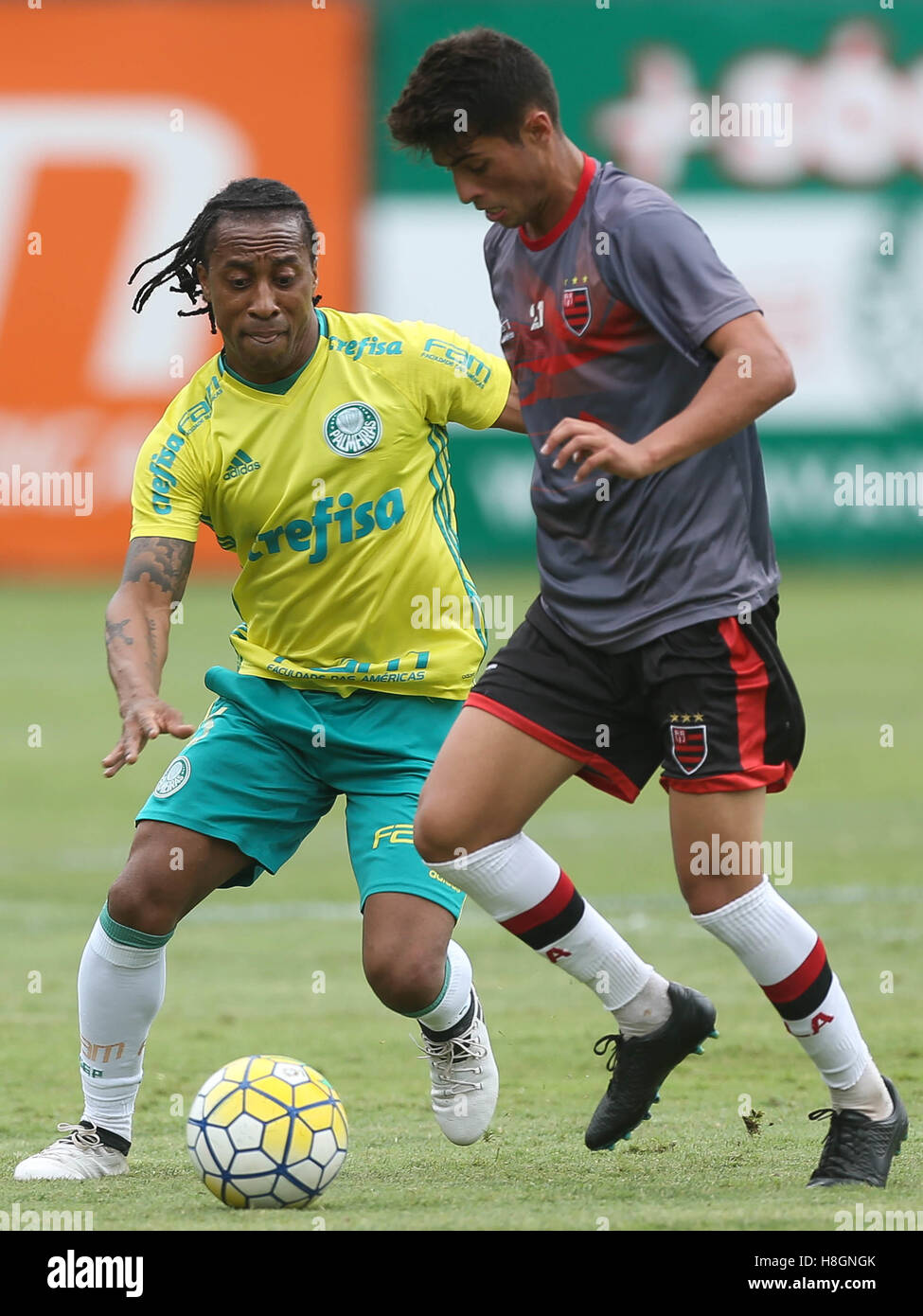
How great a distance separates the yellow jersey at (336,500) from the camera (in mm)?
5148

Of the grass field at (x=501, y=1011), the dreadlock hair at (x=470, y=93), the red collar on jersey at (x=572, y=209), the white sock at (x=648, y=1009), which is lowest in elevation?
the grass field at (x=501, y=1011)

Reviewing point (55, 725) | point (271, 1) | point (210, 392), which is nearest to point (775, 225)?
point (271, 1)

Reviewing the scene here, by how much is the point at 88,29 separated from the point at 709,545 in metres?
17.2

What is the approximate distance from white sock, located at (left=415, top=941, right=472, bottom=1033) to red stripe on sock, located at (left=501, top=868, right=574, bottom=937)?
25 cm

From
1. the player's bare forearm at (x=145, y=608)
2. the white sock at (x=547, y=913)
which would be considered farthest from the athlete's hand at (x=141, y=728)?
the white sock at (x=547, y=913)

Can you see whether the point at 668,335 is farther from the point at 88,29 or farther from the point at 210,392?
the point at 88,29

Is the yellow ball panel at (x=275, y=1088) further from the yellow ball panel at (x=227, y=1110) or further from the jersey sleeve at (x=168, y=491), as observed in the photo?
the jersey sleeve at (x=168, y=491)

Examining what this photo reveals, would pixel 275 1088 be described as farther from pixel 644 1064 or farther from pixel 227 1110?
pixel 644 1064

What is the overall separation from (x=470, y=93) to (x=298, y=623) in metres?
1.45

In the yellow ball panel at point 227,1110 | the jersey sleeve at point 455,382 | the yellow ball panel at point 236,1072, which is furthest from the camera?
the jersey sleeve at point 455,382

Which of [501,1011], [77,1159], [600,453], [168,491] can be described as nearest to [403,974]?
[77,1159]

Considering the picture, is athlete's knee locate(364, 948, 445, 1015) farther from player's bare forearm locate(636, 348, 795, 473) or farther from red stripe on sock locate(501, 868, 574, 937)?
player's bare forearm locate(636, 348, 795, 473)

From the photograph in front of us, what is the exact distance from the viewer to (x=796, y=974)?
4609mm
